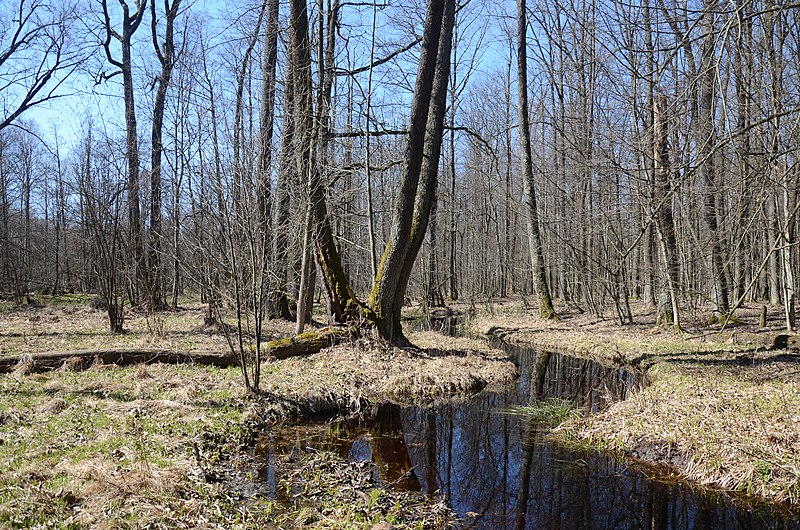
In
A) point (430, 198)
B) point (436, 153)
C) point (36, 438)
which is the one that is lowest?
point (36, 438)

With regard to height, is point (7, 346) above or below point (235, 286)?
below

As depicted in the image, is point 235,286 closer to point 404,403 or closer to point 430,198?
point 404,403

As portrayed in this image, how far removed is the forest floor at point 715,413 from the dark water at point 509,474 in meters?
0.35

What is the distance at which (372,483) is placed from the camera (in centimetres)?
519

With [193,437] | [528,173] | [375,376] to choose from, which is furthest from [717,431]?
[528,173]

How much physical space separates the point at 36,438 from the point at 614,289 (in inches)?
497

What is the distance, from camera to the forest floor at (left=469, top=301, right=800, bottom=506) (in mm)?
5277

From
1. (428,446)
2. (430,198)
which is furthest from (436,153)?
Result: (428,446)

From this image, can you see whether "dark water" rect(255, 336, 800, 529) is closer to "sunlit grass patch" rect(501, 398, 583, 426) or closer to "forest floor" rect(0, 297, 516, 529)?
"sunlit grass patch" rect(501, 398, 583, 426)

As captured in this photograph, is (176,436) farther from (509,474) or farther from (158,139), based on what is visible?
(158,139)

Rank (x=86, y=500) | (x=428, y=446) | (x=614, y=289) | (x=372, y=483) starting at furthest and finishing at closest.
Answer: (x=614, y=289) → (x=428, y=446) → (x=372, y=483) → (x=86, y=500)

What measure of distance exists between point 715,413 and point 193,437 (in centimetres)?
581

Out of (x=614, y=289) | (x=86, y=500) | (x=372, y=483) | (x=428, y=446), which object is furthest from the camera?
(x=614, y=289)

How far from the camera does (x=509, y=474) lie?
579 centimetres
